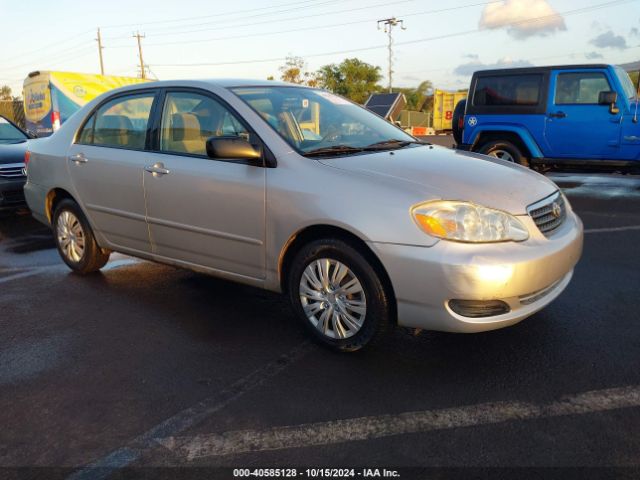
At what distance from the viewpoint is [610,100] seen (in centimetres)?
832

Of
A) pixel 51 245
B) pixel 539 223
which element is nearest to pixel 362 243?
pixel 539 223

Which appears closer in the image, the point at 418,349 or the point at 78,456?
the point at 78,456

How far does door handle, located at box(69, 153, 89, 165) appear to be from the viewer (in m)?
4.67

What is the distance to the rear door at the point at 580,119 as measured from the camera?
8.51 meters

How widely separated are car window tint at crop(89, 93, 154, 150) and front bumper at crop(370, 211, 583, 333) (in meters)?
2.34

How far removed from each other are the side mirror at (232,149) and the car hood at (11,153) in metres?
5.42

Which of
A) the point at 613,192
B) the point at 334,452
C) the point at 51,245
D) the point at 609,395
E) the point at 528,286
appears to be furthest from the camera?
the point at 613,192

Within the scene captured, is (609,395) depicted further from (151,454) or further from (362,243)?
(151,454)

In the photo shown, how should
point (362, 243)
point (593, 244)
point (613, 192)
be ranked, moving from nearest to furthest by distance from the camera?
point (362, 243)
point (593, 244)
point (613, 192)

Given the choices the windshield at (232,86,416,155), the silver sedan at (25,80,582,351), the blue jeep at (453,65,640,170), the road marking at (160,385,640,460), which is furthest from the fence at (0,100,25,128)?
the road marking at (160,385,640,460)

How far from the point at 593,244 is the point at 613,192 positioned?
4.11 meters

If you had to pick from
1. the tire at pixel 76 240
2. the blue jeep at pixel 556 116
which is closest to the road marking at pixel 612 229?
the blue jeep at pixel 556 116

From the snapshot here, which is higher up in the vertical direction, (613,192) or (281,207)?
(281,207)

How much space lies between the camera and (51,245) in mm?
6438
